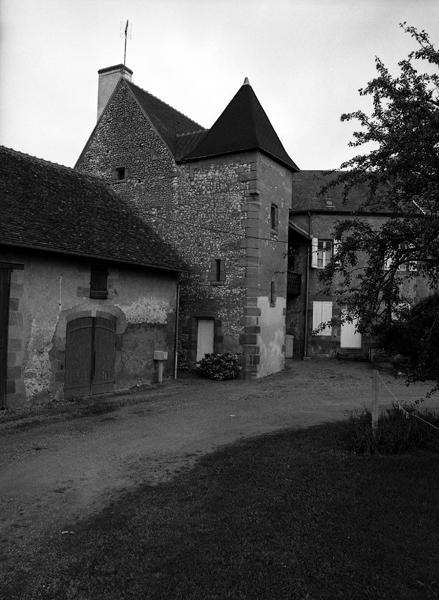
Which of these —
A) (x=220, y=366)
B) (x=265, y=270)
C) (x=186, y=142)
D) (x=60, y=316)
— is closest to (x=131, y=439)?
(x=60, y=316)

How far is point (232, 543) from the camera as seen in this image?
189 inches

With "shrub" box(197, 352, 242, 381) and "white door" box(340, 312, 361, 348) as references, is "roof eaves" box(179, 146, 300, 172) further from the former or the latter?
"white door" box(340, 312, 361, 348)

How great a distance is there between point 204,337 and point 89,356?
5.76 m

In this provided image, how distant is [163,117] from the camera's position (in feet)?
67.5

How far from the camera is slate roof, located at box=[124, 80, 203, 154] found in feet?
63.7

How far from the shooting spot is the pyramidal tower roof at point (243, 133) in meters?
17.7

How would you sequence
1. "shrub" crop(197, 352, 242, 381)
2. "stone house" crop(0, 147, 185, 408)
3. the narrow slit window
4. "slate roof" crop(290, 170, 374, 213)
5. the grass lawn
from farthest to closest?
"slate roof" crop(290, 170, 374, 213) < the narrow slit window < "shrub" crop(197, 352, 242, 381) < "stone house" crop(0, 147, 185, 408) < the grass lawn

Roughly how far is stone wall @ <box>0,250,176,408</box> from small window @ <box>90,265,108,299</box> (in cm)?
15

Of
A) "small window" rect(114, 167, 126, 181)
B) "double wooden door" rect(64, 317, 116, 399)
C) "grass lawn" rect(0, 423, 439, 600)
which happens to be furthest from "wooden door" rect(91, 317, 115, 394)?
"small window" rect(114, 167, 126, 181)

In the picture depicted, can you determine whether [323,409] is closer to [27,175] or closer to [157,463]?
[157,463]

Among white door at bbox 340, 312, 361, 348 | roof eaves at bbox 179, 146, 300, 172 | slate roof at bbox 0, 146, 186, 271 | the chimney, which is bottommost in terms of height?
white door at bbox 340, 312, 361, 348

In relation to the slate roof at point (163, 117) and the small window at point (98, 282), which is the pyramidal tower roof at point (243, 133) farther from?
the small window at point (98, 282)

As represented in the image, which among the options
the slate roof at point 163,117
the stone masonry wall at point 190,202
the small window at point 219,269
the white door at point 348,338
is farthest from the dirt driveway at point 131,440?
the slate roof at point 163,117

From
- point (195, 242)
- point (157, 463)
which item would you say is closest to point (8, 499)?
point (157, 463)
